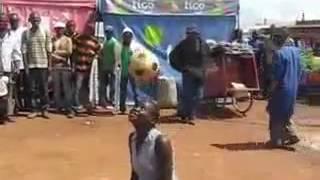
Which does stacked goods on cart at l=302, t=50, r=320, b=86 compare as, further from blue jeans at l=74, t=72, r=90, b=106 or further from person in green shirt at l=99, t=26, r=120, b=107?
blue jeans at l=74, t=72, r=90, b=106

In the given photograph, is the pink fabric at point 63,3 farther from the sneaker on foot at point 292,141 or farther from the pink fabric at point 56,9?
the sneaker on foot at point 292,141

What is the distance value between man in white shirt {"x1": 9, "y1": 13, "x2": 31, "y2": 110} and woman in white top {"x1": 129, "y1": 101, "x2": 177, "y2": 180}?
9026mm

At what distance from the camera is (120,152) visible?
438 inches

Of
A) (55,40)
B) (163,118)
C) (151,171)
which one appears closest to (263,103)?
(163,118)

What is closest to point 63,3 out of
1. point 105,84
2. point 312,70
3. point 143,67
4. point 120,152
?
point 105,84

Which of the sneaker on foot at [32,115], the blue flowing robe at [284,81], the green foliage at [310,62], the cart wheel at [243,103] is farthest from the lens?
the green foliage at [310,62]

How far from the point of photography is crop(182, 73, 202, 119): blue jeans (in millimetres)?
14117

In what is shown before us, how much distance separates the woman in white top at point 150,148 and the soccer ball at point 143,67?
32.4 ft

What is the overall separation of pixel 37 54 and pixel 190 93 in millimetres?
2860

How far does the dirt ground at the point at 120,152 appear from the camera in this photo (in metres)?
9.73

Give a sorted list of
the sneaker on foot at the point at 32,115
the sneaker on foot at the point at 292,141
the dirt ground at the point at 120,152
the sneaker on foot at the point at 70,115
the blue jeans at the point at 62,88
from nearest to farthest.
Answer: the dirt ground at the point at 120,152
the sneaker on foot at the point at 292,141
the sneaker on foot at the point at 32,115
the sneaker on foot at the point at 70,115
the blue jeans at the point at 62,88

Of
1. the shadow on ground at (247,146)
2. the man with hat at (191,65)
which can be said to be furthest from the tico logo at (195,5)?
the shadow on ground at (247,146)

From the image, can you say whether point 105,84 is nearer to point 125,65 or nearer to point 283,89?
point 125,65

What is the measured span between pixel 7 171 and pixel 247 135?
471 cm
